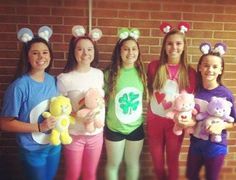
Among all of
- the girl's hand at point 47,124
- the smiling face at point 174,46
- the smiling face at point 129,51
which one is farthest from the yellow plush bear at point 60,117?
the smiling face at point 174,46

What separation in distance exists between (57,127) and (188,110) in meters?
0.73

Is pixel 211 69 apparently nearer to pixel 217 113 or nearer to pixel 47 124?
pixel 217 113

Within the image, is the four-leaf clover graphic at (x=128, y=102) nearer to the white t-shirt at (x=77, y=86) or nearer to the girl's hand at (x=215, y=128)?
the white t-shirt at (x=77, y=86)

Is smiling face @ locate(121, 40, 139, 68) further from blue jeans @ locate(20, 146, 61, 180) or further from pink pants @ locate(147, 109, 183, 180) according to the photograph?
blue jeans @ locate(20, 146, 61, 180)

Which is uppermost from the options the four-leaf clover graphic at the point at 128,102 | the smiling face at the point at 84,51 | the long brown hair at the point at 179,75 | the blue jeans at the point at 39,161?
the smiling face at the point at 84,51

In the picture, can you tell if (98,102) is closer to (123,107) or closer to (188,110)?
(123,107)

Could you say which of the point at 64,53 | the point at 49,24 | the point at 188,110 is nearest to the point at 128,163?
the point at 188,110

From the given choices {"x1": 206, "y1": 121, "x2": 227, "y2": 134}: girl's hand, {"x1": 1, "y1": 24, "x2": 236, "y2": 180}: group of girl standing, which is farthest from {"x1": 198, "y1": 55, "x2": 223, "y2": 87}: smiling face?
{"x1": 206, "y1": 121, "x2": 227, "y2": 134}: girl's hand

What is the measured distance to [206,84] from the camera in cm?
213

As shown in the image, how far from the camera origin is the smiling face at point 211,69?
2.08m

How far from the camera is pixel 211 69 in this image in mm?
2074

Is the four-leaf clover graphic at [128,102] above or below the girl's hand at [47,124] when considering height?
above

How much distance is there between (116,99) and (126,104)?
0.06 meters

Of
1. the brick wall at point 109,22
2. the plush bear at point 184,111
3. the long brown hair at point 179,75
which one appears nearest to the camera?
the plush bear at point 184,111
